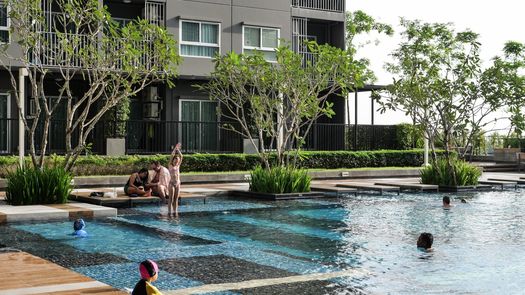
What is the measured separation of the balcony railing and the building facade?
84 centimetres

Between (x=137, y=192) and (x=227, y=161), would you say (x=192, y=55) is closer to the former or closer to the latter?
(x=227, y=161)

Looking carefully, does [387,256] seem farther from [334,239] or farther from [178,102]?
[178,102]

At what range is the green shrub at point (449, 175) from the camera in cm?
2476

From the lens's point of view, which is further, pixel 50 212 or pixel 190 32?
pixel 190 32

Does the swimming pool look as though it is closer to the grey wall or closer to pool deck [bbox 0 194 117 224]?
pool deck [bbox 0 194 117 224]

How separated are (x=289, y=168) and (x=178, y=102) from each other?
39.2 feet

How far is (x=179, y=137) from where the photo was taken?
30953 mm

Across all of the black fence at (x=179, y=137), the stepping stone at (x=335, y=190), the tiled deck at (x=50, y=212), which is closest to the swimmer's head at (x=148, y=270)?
the tiled deck at (x=50, y=212)

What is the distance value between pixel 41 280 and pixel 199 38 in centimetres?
2478

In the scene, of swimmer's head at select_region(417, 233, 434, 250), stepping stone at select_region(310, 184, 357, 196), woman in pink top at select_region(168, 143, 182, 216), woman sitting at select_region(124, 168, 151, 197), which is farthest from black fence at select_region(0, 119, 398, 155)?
swimmer's head at select_region(417, 233, 434, 250)

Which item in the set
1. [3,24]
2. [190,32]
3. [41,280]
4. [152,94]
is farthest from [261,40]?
[41,280]

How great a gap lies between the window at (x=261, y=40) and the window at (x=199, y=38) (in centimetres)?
158

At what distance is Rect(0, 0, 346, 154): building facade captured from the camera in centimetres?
3053

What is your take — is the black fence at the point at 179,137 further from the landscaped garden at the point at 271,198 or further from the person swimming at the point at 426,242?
the person swimming at the point at 426,242
